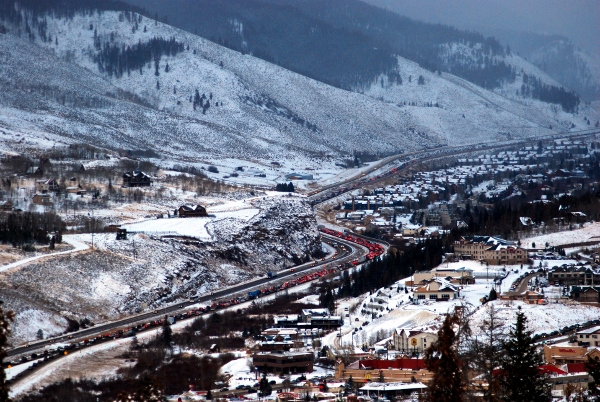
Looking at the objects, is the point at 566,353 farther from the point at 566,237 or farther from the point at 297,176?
the point at 297,176

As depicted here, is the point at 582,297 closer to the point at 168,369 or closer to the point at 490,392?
the point at 168,369

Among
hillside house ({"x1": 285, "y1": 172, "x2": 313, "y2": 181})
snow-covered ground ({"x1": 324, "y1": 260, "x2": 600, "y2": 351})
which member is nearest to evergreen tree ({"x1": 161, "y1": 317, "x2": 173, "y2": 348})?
snow-covered ground ({"x1": 324, "y1": 260, "x2": 600, "y2": 351})

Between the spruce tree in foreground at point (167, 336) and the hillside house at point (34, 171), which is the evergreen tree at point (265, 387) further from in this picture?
the hillside house at point (34, 171)

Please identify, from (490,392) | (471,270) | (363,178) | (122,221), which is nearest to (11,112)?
(363,178)

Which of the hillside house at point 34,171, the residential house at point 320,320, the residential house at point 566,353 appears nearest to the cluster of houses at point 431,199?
the hillside house at point 34,171

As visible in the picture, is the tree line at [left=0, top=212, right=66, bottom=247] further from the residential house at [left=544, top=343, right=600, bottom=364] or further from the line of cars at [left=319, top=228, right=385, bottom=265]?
the residential house at [left=544, top=343, right=600, bottom=364]

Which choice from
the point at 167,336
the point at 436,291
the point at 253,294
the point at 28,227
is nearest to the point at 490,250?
the point at 436,291

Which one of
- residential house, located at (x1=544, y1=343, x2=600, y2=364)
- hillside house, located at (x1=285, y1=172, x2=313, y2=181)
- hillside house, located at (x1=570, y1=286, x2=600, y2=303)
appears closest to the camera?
residential house, located at (x1=544, y1=343, x2=600, y2=364)
